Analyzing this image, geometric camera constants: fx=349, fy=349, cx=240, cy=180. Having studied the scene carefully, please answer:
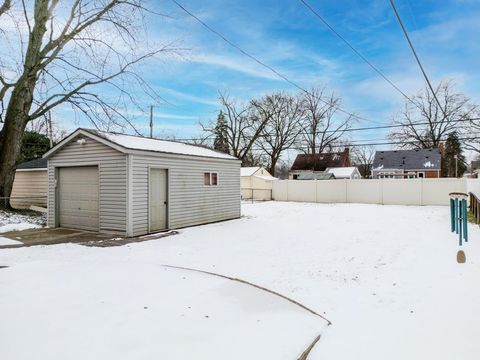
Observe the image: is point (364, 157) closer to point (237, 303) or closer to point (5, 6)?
point (5, 6)

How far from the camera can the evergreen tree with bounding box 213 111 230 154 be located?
38719 mm

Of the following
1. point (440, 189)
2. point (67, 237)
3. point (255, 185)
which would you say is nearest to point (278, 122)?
point (255, 185)

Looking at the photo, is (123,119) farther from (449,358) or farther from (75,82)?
(449,358)

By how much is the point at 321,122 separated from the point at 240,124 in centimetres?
977

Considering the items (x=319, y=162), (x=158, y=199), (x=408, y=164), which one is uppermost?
(x=319, y=162)

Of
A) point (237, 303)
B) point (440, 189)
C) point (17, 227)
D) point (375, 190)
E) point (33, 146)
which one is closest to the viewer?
point (237, 303)

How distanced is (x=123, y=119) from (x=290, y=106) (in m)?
27.4

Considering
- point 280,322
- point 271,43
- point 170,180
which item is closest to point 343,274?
point 280,322

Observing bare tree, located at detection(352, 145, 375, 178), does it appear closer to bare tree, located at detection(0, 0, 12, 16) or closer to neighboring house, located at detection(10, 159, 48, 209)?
neighboring house, located at detection(10, 159, 48, 209)

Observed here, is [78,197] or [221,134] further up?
[221,134]

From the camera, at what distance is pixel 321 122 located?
40.5 metres

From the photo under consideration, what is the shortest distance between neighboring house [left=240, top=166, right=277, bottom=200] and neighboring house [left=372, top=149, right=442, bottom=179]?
54.3ft

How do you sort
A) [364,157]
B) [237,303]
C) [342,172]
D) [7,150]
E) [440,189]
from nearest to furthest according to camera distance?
[237,303], [7,150], [440,189], [342,172], [364,157]

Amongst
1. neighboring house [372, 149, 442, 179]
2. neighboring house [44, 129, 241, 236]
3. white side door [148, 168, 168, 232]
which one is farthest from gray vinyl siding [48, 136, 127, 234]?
neighboring house [372, 149, 442, 179]
